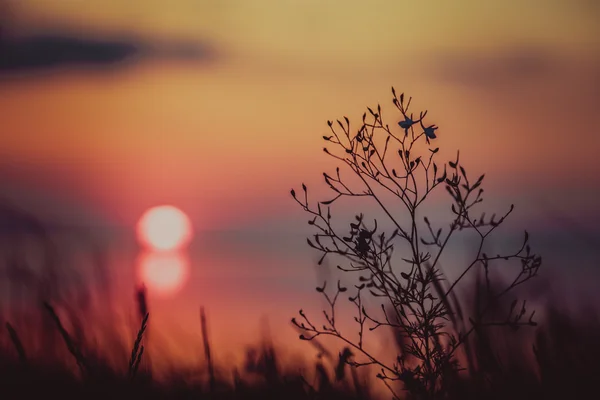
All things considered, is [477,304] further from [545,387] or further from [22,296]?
[22,296]

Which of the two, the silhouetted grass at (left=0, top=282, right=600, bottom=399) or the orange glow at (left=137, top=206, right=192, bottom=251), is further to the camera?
the orange glow at (left=137, top=206, right=192, bottom=251)

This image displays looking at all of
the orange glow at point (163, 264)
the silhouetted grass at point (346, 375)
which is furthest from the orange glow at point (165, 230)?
the silhouetted grass at point (346, 375)

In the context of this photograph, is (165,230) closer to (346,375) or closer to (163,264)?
(163,264)

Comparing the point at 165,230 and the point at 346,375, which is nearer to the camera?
the point at 346,375

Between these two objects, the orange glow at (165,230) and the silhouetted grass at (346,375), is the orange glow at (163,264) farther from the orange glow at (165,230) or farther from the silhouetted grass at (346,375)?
the silhouetted grass at (346,375)

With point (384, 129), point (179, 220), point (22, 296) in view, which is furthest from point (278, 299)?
point (179, 220)

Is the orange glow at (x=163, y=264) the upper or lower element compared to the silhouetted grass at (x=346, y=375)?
upper

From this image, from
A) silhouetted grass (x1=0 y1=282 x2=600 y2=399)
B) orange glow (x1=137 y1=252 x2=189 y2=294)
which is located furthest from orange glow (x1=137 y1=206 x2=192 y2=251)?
silhouetted grass (x1=0 y1=282 x2=600 y2=399)

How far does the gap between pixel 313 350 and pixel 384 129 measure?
247 centimetres

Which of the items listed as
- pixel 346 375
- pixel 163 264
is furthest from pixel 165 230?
pixel 346 375

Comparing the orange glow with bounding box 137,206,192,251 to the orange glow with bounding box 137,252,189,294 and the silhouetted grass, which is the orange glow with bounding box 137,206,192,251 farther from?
the silhouetted grass

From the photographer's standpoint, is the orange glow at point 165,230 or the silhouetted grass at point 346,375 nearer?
the silhouetted grass at point 346,375

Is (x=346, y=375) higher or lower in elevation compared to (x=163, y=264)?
lower

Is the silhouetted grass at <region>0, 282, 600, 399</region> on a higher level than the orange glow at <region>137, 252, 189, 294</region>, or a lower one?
lower
